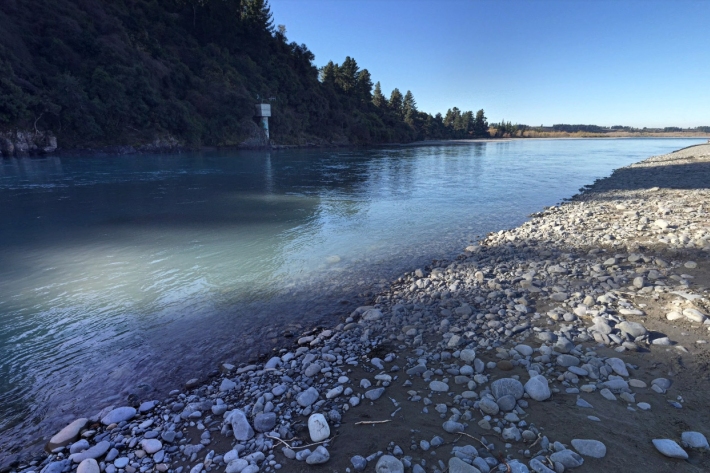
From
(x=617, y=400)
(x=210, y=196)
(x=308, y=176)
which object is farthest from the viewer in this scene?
(x=308, y=176)

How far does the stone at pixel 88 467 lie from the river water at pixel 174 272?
4.44ft

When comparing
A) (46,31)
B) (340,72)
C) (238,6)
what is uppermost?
(238,6)

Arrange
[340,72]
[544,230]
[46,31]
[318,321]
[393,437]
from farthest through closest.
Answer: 1. [340,72]
2. [46,31]
3. [544,230]
4. [318,321]
5. [393,437]

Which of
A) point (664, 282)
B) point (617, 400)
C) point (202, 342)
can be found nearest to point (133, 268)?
point (202, 342)

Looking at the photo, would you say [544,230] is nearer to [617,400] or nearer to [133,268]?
[617,400]

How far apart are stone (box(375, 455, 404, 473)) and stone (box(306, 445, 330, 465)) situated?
0.49m

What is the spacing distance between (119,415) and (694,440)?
5.95 meters

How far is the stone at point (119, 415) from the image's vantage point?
13.7 ft

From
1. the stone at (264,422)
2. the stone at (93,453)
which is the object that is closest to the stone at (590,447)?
the stone at (264,422)

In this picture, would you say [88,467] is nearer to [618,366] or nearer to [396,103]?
[618,366]

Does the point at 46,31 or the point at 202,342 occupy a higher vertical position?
the point at 46,31

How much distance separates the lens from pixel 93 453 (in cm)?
359

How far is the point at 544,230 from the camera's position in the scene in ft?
38.5

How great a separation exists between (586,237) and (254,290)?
9469 mm
